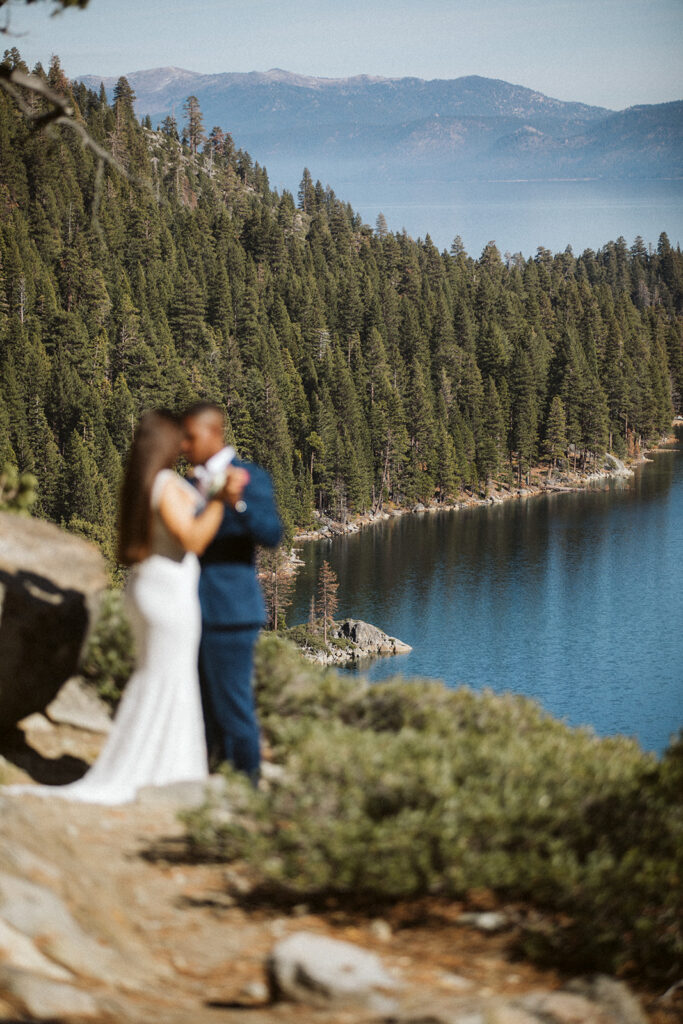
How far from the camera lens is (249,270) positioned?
13762 cm

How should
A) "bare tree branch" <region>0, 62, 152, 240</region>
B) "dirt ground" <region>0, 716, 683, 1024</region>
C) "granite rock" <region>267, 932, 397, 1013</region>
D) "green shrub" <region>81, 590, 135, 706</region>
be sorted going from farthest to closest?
"bare tree branch" <region>0, 62, 152, 240</region> < "green shrub" <region>81, 590, 135, 706</region> < "dirt ground" <region>0, 716, 683, 1024</region> < "granite rock" <region>267, 932, 397, 1013</region>

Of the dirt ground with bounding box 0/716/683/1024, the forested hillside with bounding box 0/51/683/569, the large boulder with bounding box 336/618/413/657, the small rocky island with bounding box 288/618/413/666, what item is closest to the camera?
the dirt ground with bounding box 0/716/683/1024

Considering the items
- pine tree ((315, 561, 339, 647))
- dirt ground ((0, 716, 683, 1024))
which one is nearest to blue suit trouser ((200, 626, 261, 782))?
dirt ground ((0, 716, 683, 1024))

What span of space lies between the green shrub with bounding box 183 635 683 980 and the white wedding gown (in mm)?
639

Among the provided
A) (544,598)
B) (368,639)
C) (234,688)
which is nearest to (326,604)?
(368,639)

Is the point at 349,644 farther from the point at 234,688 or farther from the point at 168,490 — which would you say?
the point at 168,490

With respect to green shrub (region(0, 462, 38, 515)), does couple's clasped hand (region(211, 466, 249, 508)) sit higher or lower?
higher

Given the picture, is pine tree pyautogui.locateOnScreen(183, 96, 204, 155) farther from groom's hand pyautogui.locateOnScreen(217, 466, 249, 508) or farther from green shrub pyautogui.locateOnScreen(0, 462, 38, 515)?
groom's hand pyautogui.locateOnScreen(217, 466, 249, 508)

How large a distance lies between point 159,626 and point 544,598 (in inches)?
2763

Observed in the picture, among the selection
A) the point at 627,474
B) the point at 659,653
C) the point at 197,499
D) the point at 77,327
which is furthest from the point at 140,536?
the point at 627,474

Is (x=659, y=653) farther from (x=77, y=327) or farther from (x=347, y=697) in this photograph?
(x=77, y=327)

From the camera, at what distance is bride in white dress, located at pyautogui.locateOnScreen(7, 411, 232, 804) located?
6367mm

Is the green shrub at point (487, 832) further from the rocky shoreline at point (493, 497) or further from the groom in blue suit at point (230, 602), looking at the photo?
the rocky shoreline at point (493, 497)

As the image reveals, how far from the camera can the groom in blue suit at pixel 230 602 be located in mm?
6465
